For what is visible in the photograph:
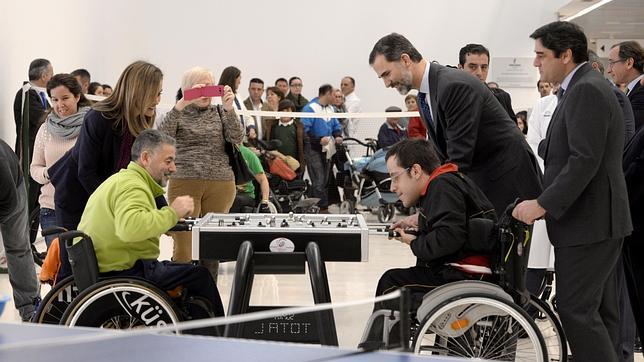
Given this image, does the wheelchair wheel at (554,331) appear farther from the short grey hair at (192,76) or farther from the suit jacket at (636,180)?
the short grey hair at (192,76)

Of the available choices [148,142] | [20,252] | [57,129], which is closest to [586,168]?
[148,142]

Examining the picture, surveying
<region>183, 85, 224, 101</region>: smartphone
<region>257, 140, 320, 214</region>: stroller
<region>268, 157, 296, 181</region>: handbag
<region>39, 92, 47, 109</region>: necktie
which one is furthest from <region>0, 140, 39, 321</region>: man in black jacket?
<region>268, 157, 296, 181</region>: handbag

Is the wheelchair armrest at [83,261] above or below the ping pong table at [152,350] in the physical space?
below

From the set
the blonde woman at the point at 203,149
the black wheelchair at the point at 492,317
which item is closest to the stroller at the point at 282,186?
the blonde woman at the point at 203,149

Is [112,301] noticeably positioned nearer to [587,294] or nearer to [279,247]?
[279,247]

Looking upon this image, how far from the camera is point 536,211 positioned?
10.6 ft

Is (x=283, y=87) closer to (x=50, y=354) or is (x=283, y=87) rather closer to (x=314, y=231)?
(x=314, y=231)

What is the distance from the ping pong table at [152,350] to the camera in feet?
5.70

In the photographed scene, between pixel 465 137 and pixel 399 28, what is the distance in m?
10.4

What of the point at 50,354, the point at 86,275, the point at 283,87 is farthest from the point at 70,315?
the point at 283,87

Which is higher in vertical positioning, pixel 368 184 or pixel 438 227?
pixel 438 227

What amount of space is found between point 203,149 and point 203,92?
0.36m

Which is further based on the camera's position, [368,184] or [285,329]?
[368,184]

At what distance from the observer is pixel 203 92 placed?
4789 mm
